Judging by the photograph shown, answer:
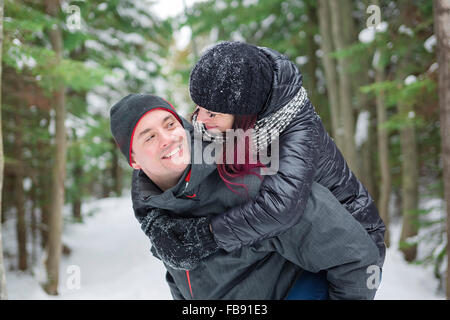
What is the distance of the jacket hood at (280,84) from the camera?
4.29 feet

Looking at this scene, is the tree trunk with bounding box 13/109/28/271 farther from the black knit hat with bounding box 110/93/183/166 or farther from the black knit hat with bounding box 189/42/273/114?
the black knit hat with bounding box 189/42/273/114

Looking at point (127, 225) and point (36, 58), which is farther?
point (127, 225)

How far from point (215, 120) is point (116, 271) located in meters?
7.03

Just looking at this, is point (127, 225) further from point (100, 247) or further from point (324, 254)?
point (324, 254)

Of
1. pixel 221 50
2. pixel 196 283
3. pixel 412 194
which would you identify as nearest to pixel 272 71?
pixel 221 50

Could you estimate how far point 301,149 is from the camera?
1319 mm

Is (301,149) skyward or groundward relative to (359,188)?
skyward

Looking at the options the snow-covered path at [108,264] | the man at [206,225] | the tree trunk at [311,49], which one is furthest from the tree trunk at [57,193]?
the man at [206,225]

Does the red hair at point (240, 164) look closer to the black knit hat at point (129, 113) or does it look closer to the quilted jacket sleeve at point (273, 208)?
the quilted jacket sleeve at point (273, 208)

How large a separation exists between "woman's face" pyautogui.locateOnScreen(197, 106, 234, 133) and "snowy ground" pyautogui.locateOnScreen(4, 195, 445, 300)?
42.5 inches

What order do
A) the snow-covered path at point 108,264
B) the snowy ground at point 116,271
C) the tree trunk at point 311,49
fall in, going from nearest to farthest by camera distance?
the snowy ground at point 116,271 < the snow-covered path at point 108,264 < the tree trunk at point 311,49

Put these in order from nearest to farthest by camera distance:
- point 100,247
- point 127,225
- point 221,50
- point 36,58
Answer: point 221,50, point 36,58, point 100,247, point 127,225

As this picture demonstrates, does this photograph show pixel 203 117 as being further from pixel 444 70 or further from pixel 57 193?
pixel 57 193

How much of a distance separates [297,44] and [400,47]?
3182 millimetres
